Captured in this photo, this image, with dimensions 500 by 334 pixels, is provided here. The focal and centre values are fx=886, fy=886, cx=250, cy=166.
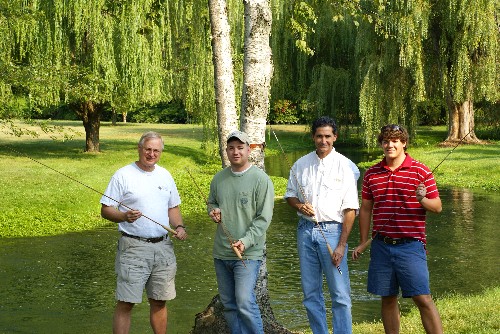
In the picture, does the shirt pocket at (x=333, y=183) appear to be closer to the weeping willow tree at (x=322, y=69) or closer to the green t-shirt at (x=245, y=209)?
the green t-shirt at (x=245, y=209)

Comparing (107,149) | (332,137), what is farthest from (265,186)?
(107,149)

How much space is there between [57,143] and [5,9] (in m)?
20.1

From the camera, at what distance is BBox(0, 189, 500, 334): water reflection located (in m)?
9.77

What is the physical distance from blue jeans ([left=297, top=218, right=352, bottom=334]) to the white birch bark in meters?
1.06

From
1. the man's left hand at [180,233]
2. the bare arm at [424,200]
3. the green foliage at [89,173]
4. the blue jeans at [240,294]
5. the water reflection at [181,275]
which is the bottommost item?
the water reflection at [181,275]

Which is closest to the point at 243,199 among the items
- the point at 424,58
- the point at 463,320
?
the point at 463,320

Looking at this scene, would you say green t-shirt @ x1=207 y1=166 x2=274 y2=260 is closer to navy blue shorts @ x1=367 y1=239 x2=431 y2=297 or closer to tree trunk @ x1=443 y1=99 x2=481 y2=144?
navy blue shorts @ x1=367 y1=239 x2=431 y2=297

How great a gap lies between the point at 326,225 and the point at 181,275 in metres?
6.17

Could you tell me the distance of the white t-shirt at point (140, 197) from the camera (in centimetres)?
652

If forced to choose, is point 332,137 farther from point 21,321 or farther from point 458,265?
point 458,265

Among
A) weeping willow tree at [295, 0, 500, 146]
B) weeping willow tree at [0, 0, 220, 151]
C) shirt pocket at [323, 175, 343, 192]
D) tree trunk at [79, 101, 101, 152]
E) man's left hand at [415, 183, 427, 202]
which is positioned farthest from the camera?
weeping willow tree at [295, 0, 500, 146]

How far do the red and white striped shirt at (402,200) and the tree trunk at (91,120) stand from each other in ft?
74.5

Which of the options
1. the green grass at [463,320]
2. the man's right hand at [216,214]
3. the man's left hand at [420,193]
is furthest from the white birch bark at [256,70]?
the green grass at [463,320]

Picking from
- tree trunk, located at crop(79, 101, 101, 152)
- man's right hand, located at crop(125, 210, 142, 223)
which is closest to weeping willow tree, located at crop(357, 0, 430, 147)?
tree trunk, located at crop(79, 101, 101, 152)
